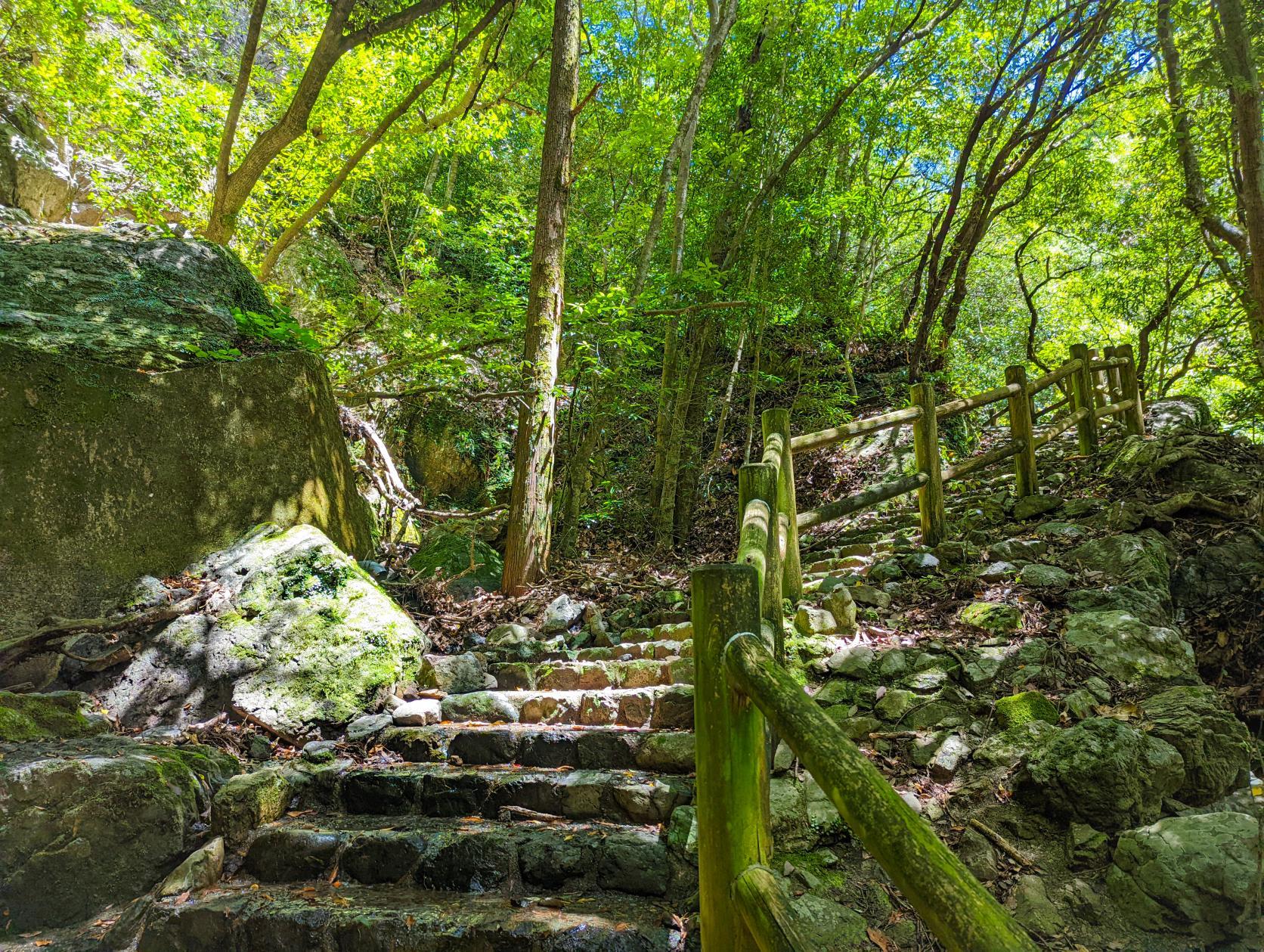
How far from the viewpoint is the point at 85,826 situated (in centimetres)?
237

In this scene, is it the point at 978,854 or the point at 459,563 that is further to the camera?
the point at 459,563

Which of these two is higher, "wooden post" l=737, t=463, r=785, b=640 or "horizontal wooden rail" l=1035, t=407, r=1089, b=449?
"horizontal wooden rail" l=1035, t=407, r=1089, b=449

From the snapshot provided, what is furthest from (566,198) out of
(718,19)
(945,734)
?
(945,734)

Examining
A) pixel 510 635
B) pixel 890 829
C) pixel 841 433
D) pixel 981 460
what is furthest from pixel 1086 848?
pixel 510 635

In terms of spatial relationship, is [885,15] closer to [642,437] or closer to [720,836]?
[642,437]

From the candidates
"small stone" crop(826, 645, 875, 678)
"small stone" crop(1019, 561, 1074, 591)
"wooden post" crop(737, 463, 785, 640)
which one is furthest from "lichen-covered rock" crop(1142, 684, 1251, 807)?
"wooden post" crop(737, 463, 785, 640)

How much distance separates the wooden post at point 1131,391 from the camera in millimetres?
6508

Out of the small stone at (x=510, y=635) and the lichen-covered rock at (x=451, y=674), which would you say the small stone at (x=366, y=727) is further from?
the small stone at (x=510, y=635)

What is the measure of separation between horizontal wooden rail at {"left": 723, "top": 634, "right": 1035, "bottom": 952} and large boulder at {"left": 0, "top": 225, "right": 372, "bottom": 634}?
13.2 ft

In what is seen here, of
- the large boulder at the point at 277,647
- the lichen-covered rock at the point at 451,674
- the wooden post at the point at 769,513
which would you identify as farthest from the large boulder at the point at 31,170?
the wooden post at the point at 769,513

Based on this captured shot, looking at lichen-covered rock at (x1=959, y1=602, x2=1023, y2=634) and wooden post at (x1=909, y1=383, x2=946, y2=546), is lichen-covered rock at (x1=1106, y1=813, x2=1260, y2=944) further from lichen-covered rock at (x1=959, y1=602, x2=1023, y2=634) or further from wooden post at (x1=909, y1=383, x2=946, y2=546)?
wooden post at (x1=909, y1=383, x2=946, y2=546)

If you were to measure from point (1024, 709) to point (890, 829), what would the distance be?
80.2 inches

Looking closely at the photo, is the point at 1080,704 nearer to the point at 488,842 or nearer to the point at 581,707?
the point at 581,707

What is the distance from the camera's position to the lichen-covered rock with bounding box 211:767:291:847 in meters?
2.66
